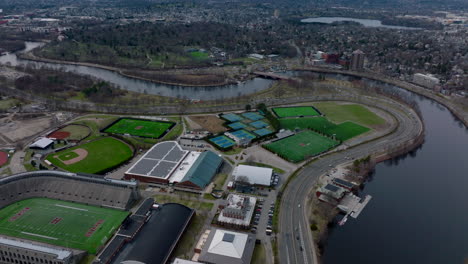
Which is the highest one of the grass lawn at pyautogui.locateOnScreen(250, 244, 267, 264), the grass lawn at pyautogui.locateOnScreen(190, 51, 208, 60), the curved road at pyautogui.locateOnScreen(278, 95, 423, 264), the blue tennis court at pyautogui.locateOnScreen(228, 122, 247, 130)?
the grass lawn at pyautogui.locateOnScreen(190, 51, 208, 60)

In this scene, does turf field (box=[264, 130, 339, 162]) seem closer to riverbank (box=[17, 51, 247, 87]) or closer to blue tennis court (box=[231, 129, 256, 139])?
blue tennis court (box=[231, 129, 256, 139])

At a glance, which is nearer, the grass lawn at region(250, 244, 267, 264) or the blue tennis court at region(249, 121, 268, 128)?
the grass lawn at region(250, 244, 267, 264)

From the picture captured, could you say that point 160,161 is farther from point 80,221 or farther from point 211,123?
point 211,123

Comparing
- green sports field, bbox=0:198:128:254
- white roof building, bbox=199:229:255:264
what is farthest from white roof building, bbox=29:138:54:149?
white roof building, bbox=199:229:255:264

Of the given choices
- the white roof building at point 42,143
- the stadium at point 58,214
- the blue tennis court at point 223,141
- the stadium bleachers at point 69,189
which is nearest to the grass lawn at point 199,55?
the blue tennis court at point 223,141

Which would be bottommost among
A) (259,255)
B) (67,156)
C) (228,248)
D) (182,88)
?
(259,255)

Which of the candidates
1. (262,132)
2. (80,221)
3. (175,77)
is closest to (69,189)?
(80,221)

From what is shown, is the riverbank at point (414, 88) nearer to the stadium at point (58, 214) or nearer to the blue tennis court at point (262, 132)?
the blue tennis court at point (262, 132)
